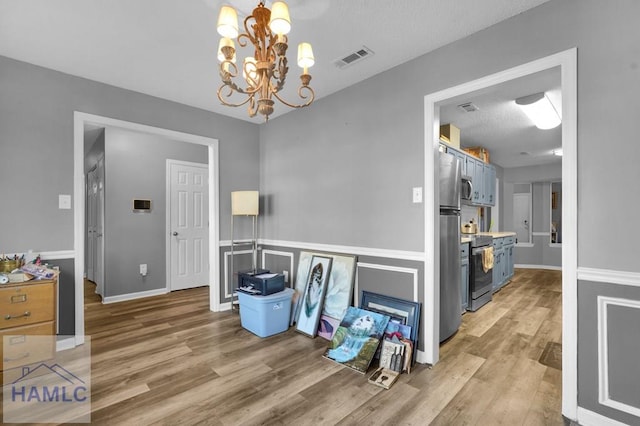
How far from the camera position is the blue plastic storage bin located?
121 inches

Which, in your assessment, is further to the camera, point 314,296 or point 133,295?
point 133,295

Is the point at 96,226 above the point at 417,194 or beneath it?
beneath

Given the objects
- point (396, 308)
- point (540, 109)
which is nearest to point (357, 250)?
point (396, 308)

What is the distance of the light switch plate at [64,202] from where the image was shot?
282 cm

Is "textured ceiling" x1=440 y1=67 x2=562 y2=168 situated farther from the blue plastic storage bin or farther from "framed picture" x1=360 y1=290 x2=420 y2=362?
the blue plastic storage bin

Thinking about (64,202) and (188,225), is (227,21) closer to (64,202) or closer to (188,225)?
(64,202)

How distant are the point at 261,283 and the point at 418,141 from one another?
2.10 metres

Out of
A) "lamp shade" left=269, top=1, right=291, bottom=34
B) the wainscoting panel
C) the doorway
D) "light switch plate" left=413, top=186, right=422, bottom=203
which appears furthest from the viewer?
the doorway

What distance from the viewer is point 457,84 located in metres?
2.33

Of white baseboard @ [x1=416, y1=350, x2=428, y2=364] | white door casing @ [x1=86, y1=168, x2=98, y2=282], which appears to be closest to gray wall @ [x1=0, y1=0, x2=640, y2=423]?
white baseboard @ [x1=416, y1=350, x2=428, y2=364]

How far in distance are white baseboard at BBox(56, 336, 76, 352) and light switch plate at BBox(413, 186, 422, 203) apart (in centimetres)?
344

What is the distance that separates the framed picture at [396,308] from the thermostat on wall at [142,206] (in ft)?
12.4

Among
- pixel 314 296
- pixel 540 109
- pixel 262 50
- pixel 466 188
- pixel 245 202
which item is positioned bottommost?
pixel 314 296

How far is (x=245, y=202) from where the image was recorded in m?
3.72
